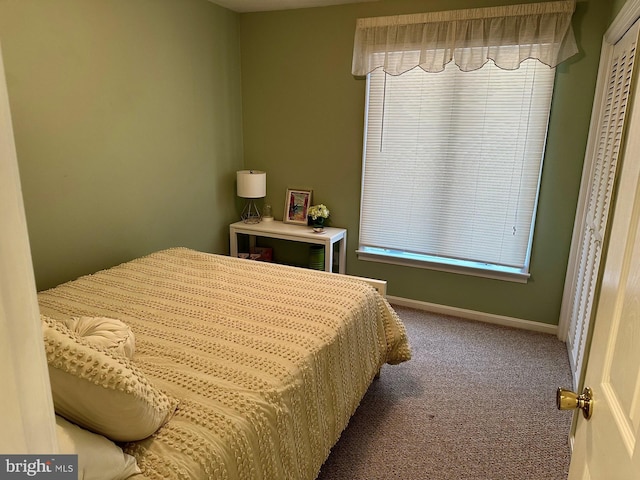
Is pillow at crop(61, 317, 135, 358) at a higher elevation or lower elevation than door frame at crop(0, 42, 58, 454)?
lower

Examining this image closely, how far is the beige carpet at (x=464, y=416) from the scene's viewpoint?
73.5 inches

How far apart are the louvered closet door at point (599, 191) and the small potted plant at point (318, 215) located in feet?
6.14

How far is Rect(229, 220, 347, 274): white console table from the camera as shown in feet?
11.1

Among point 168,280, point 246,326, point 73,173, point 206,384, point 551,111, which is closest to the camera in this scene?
point 206,384

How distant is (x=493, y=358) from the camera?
2783 mm

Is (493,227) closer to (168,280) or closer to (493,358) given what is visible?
(493,358)

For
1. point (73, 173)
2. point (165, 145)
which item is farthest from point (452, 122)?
point (73, 173)

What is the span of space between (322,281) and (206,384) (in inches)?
40.9

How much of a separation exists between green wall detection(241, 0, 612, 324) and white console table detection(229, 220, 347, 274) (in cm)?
9

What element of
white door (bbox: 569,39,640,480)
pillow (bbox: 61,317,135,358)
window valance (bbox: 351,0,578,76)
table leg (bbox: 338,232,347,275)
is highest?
window valance (bbox: 351,0,578,76)

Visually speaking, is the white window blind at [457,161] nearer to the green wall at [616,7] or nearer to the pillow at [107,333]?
the green wall at [616,7]

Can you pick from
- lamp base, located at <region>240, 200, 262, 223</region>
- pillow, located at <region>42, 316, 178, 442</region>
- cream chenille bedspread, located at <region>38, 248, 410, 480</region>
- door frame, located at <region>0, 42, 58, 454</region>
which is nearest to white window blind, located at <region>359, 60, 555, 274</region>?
lamp base, located at <region>240, 200, 262, 223</region>

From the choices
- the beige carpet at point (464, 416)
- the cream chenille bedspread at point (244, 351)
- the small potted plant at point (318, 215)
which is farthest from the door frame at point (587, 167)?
the small potted plant at point (318, 215)

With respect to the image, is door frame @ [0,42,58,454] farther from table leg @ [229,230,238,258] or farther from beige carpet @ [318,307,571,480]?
table leg @ [229,230,238,258]
